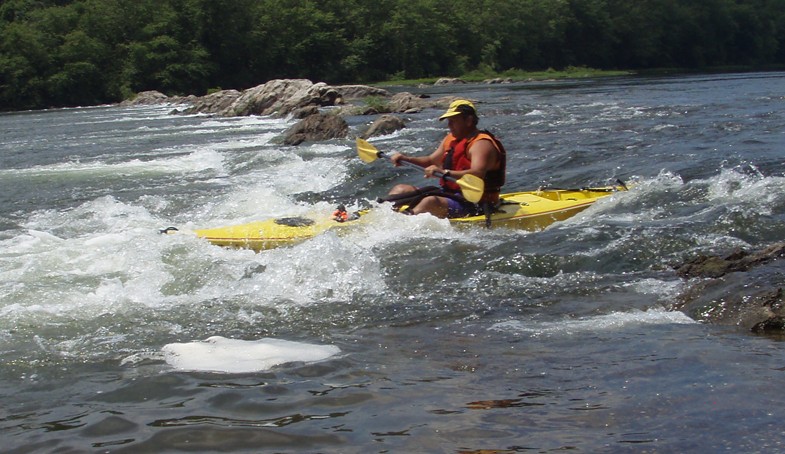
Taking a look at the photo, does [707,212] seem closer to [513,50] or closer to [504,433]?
[504,433]

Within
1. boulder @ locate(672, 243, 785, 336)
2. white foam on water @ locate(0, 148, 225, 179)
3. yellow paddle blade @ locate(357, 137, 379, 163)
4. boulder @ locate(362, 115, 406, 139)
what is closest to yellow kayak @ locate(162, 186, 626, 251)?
yellow paddle blade @ locate(357, 137, 379, 163)

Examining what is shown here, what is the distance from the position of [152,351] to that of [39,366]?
1.83 ft

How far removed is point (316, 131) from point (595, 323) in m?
13.9

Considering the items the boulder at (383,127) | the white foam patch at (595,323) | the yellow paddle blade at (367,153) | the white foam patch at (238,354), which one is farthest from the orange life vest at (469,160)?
the boulder at (383,127)

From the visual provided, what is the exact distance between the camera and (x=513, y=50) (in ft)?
227

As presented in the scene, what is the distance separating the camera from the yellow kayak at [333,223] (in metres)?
7.46

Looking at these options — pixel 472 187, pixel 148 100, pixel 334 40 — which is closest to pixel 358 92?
pixel 148 100

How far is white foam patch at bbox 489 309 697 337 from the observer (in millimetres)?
4805

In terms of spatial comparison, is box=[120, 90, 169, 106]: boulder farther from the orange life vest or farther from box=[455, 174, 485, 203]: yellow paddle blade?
box=[455, 174, 485, 203]: yellow paddle blade

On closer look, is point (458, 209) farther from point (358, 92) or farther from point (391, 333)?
point (358, 92)

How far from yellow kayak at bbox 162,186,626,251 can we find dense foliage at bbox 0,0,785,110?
47571mm

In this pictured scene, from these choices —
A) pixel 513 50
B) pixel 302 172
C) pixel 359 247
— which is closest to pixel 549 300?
pixel 359 247

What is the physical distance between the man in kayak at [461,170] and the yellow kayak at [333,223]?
159mm

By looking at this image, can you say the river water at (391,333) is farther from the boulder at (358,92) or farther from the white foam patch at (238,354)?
the boulder at (358,92)
